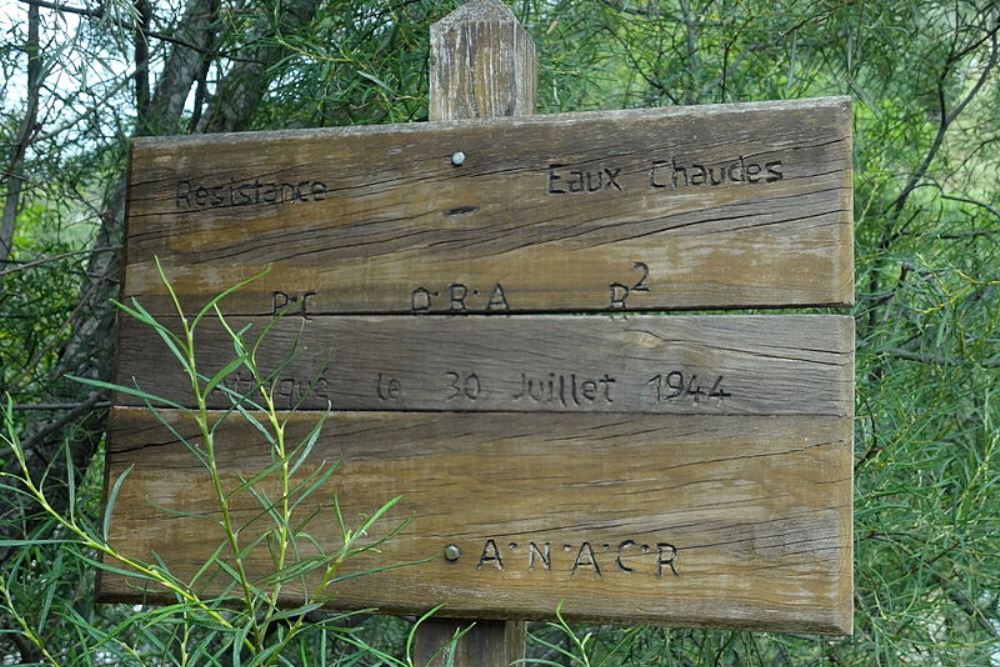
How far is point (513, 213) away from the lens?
4.71 ft

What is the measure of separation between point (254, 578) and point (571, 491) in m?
0.40

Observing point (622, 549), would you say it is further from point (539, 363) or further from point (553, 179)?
point (553, 179)

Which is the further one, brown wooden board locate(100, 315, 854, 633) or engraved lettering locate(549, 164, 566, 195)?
engraved lettering locate(549, 164, 566, 195)

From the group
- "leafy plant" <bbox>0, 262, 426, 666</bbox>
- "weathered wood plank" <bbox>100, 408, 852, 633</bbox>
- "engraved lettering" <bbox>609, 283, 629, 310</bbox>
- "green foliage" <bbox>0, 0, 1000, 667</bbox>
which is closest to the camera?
"leafy plant" <bbox>0, 262, 426, 666</bbox>

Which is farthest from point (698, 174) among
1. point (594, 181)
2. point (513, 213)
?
point (513, 213)

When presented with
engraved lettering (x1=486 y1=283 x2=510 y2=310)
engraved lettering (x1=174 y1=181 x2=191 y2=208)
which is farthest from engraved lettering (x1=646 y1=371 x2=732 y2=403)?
engraved lettering (x1=174 y1=181 x2=191 y2=208)

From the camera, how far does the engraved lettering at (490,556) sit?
53.6 inches

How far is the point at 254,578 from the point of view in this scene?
4.67 feet

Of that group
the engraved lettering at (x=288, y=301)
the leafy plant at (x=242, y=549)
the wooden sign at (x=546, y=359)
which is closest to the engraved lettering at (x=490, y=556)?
the wooden sign at (x=546, y=359)

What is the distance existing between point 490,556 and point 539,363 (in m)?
0.23

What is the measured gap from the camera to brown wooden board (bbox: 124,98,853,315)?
1.34 metres

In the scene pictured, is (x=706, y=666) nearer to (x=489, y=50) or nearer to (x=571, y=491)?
(x=571, y=491)

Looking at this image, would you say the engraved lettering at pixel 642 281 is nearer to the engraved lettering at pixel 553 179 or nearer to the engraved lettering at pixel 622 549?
the engraved lettering at pixel 553 179

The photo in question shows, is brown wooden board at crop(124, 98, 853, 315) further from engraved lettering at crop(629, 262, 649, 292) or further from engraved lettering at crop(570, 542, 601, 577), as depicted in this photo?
engraved lettering at crop(570, 542, 601, 577)
